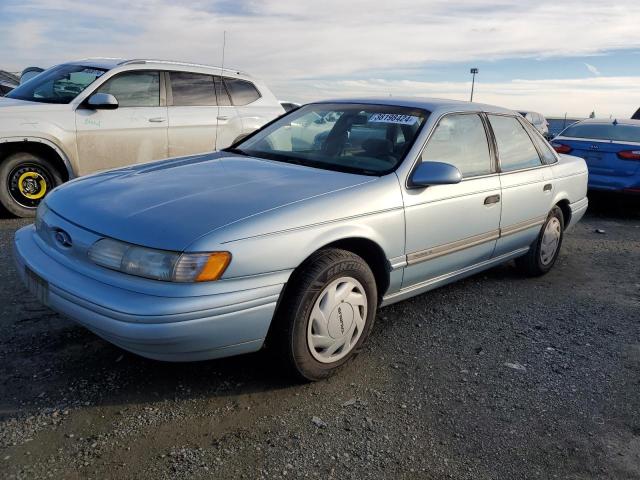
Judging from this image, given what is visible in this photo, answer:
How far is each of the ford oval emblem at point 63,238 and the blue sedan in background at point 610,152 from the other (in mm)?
7302

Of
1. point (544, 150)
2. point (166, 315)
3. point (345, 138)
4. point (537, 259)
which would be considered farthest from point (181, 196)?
point (544, 150)

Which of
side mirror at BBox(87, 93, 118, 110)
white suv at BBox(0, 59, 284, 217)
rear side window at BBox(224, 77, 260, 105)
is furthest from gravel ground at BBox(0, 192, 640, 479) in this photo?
rear side window at BBox(224, 77, 260, 105)

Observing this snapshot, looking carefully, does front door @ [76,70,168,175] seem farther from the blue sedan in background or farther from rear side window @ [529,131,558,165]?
the blue sedan in background

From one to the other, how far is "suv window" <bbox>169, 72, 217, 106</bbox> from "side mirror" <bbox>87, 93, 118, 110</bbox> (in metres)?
0.91

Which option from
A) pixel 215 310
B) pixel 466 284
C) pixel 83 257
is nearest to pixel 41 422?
pixel 83 257

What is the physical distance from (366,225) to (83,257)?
56.7 inches

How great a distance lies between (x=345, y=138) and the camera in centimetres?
377

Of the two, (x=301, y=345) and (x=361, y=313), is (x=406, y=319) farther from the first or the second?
(x=301, y=345)

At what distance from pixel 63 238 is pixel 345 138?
6.14 ft

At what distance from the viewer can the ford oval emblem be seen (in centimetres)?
278

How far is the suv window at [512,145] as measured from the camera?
14.0 feet

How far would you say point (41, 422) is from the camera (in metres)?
2.52

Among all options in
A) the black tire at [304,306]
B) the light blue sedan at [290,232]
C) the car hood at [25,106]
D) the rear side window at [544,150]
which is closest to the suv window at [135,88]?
the car hood at [25,106]

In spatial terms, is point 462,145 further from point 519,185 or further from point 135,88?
point 135,88
